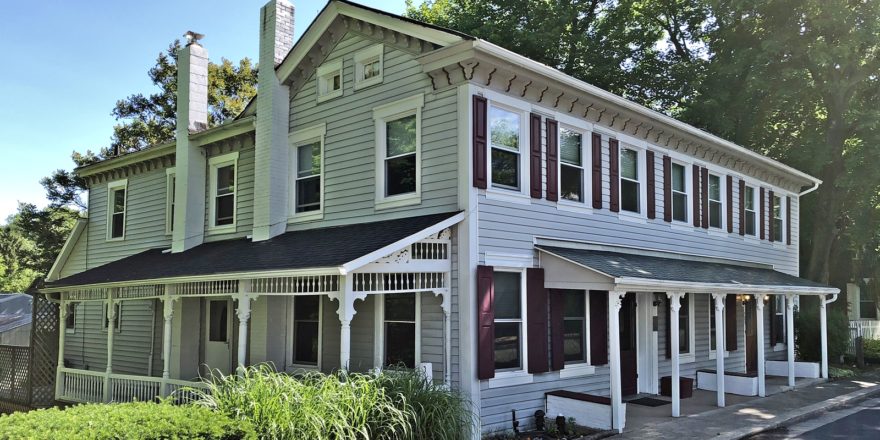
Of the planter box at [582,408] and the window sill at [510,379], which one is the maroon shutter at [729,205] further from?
the window sill at [510,379]

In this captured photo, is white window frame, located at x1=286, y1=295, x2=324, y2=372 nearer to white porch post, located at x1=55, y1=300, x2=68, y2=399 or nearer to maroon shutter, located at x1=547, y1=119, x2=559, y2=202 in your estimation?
maroon shutter, located at x1=547, y1=119, x2=559, y2=202

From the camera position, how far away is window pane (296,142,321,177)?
13.4 m

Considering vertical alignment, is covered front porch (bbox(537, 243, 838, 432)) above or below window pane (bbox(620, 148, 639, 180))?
below

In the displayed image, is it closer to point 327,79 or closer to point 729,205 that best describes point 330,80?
point 327,79

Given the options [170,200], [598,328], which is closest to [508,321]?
[598,328]

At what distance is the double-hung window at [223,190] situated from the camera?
609 inches

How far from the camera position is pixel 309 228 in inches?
521

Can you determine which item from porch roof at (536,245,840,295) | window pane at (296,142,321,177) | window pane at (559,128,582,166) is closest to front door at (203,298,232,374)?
window pane at (296,142,321,177)

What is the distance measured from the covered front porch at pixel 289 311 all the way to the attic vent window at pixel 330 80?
2.73m

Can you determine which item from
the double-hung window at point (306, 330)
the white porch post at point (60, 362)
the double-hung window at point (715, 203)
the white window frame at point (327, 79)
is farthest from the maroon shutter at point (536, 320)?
the white porch post at point (60, 362)

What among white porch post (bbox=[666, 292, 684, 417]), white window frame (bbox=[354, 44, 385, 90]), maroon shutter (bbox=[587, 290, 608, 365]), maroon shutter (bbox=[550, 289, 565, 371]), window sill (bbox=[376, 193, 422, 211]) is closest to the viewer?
→ window sill (bbox=[376, 193, 422, 211])

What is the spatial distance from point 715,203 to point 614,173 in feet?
17.9

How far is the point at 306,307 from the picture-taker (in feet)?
42.4

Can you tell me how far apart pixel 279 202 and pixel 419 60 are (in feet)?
15.6
